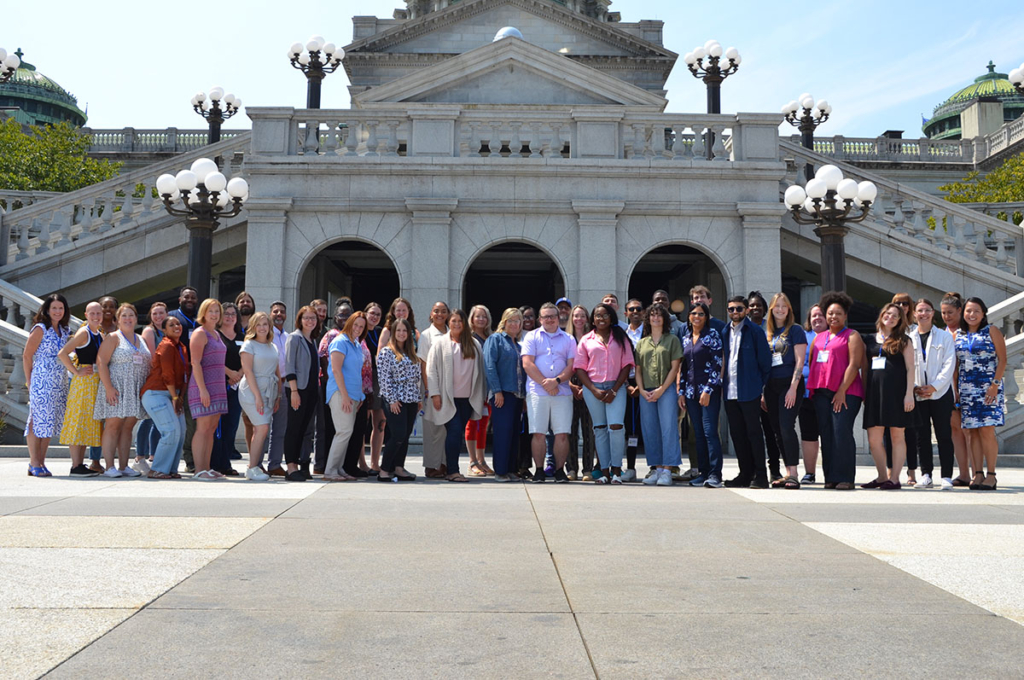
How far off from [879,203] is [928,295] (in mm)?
2061

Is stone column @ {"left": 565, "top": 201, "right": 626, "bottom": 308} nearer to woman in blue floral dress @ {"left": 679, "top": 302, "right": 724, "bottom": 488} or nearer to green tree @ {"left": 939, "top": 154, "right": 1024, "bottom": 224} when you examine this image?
woman in blue floral dress @ {"left": 679, "top": 302, "right": 724, "bottom": 488}

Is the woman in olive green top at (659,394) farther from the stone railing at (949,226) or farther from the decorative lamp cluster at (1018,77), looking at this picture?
the decorative lamp cluster at (1018,77)

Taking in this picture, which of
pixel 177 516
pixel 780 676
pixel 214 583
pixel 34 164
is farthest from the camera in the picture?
pixel 34 164

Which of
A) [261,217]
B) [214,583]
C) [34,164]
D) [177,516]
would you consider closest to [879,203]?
[261,217]

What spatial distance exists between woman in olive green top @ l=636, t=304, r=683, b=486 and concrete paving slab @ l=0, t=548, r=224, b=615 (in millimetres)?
5772

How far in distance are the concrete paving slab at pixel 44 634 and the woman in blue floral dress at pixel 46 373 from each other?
7136 millimetres

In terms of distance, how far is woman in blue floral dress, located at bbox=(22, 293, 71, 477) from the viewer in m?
10.4

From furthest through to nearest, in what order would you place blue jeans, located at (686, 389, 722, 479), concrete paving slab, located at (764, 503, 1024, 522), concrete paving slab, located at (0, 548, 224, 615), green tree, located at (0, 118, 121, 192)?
green tree, located at (0, 118, 121, 192) < blue jeans, located at (686, 389, 722, 479) < concrete paving slab, located at (764, 503, 1024, 522) < concrete paving slab, located at (0, 548, 224, 615)

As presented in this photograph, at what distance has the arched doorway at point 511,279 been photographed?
2159 centimetres

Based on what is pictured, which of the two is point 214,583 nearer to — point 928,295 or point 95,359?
point 95,359

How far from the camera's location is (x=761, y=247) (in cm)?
1750

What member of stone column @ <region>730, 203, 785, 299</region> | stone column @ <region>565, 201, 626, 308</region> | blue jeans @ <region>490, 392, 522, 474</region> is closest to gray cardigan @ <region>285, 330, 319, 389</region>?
blue jeans @ <region>490, 392, 522, 474</region>

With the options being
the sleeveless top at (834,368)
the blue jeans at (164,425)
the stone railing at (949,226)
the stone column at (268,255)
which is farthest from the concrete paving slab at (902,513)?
the stone railing at (949,226)

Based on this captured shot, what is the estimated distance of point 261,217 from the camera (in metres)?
17.5
